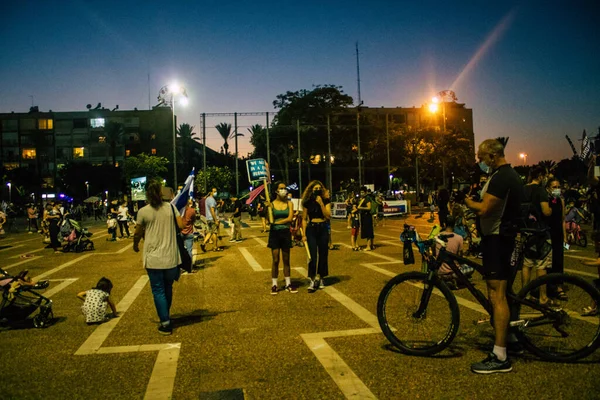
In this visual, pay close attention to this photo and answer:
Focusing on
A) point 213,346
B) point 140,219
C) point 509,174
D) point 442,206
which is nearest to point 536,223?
point 509,174

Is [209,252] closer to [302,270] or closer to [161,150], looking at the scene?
[302,270]

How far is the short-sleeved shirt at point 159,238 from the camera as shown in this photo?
5855 millimetres

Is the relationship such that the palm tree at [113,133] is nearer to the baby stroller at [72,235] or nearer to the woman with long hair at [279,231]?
the baby stroller at [72,235]

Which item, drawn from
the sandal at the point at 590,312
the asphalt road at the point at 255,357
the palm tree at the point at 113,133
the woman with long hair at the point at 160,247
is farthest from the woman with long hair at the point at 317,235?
the palm tree at the point at 113,133

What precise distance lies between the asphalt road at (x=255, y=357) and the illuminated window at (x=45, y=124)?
300ft

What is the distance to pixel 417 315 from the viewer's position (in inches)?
195

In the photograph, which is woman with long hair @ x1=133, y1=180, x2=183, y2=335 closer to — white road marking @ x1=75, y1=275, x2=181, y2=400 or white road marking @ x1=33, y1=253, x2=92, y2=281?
white road marking @ x1=75, y1=275, x2=181, y2=400

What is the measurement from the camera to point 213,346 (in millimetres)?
5328

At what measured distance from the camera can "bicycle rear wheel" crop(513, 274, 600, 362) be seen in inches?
178

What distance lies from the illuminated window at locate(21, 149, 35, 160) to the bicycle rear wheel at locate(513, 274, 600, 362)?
9943 centimetres

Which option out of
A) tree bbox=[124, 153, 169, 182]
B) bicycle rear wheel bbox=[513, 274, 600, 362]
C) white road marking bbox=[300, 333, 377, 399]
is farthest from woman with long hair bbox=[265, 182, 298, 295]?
tree bbox=[124, 153, 169, 182]

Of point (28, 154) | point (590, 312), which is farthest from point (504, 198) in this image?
point (28, 154)

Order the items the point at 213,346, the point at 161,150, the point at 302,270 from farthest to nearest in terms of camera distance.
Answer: the point at 161,150 → the point at 302,270 → the point at 213,346

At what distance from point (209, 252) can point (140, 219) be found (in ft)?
31.5
